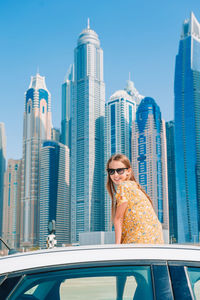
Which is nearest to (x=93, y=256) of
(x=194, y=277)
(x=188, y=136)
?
(x=194, y=277)

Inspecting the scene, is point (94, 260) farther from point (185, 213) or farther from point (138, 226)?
point (185, 213)

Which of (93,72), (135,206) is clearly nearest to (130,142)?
(93,72)

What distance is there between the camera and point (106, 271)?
5.59ft

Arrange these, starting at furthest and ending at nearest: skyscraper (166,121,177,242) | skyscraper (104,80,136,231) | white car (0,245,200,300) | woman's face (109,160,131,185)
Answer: skyscraper (104,80,136,231)
skyscraper (166,121,177,242)
woman's face (109,160,131,185)
white car (0,245,200,300)

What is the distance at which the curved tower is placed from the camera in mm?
160500

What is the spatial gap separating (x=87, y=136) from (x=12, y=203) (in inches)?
1979

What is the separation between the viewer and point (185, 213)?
441 feet

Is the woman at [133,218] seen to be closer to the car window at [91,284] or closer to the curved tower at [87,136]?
the car window at [91,284]

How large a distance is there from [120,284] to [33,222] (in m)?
173

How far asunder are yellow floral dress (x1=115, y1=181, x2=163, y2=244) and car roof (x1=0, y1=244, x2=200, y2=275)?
0.95 m

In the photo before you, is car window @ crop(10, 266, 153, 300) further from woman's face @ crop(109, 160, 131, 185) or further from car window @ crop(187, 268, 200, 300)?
woman's face @ crop(109, 160, 131, 185)

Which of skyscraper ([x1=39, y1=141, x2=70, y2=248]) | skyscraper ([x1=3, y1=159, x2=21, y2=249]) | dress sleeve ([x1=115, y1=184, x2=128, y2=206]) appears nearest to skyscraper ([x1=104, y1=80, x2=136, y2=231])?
skyscraper ([x1=39, y1=141, x2=70, y2=248])

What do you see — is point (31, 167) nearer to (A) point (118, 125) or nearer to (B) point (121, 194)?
(A) point (118, 125)

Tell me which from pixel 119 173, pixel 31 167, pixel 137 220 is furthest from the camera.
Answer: pixel 31 167
